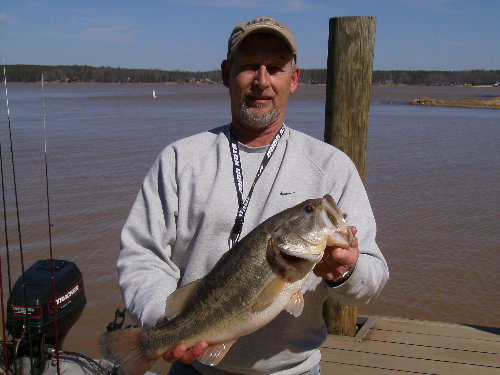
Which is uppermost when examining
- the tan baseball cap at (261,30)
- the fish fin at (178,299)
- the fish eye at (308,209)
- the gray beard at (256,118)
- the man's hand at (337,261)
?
the tan baseball cap at (261,30)

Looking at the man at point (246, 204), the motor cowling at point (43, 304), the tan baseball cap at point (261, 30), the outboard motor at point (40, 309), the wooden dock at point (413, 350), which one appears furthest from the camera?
the wooden dock at point (413, 350)

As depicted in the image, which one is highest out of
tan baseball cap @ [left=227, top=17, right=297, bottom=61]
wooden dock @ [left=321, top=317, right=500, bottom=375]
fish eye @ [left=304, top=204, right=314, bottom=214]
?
tan baseball cap @ [left=227, top=17, right=297, bottom=61]

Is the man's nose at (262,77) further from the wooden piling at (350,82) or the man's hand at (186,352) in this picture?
Answer: the wooden piling at (350,82)

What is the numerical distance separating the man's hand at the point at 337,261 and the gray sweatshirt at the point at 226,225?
19 cm

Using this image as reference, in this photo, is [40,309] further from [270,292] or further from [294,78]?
[294,78]

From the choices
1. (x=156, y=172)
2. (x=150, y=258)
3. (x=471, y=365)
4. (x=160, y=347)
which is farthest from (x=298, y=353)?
(x=471, y=365)

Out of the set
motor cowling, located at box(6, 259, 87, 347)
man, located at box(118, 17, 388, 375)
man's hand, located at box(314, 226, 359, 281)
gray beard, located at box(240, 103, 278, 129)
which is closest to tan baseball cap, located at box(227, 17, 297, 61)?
man, located at box(118, 17, 388, 375)

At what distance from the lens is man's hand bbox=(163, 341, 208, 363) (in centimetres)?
242

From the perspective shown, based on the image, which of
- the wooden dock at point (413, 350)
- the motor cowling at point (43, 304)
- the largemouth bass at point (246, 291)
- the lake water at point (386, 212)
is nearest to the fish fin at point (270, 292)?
the largemouth bass at point (246, 291)

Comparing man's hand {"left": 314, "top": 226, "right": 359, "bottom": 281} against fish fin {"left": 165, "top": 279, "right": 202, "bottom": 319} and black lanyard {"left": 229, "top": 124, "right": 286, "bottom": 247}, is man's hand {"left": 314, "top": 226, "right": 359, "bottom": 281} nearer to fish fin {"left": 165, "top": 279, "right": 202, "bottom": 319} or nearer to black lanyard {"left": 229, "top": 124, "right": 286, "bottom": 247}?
black lanyard {"left": 229, "top": 124, "right": 286, "bottom": 247}

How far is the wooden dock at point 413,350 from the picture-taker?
461cm

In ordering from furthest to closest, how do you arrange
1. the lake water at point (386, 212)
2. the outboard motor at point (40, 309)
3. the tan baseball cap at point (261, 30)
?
the lake water at point (386, 212)
the outboard motor at point (40, 309)
the tan baseball cap at point (261, 30)

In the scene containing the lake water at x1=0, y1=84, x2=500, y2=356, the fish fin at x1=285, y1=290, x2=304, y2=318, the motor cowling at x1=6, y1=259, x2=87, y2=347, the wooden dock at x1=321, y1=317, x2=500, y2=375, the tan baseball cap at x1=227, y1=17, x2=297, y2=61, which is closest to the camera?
the fish fin at x1=285, y1=290, x2=304, y2=318

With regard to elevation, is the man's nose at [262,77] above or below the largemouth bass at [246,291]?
above
